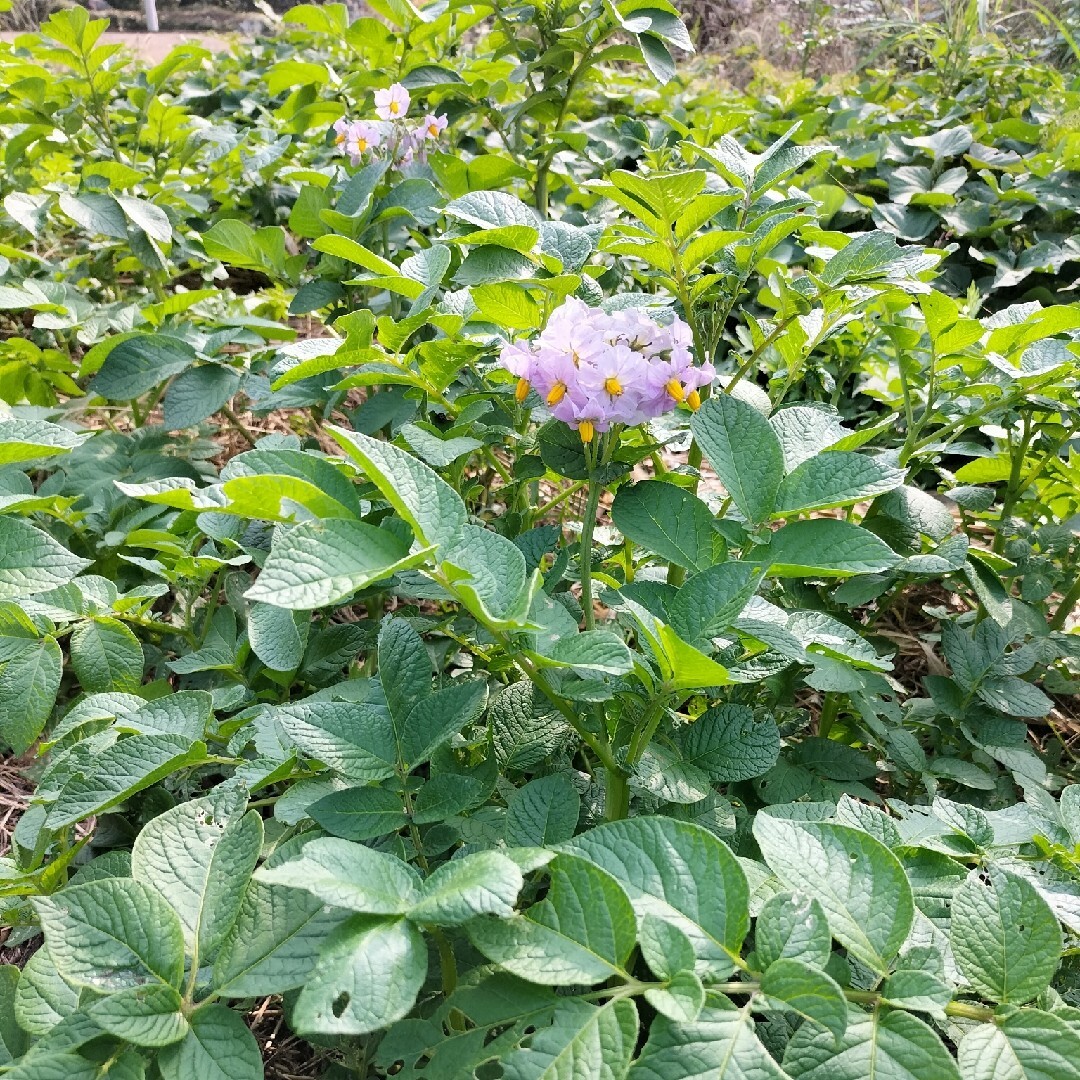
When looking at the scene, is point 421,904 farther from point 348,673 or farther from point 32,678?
point 348,673

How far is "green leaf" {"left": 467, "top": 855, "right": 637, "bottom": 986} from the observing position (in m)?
0.62

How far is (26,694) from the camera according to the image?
3.40 ft

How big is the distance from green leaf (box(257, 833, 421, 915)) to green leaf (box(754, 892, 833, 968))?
242 mm

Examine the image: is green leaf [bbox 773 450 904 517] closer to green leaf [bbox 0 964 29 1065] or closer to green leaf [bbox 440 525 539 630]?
green leaf [bbox 440 525 539 630]

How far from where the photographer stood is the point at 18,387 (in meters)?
1.86

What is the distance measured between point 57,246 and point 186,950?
2528mm

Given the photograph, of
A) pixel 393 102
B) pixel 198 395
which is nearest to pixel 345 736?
pixel 198 395

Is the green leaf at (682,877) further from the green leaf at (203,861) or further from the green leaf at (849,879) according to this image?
the green leaf at (203,861)

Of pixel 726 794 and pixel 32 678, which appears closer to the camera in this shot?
pixel 32 678

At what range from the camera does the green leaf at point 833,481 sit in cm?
84

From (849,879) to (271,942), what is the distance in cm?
42

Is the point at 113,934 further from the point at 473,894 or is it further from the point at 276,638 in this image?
the point at 276,638

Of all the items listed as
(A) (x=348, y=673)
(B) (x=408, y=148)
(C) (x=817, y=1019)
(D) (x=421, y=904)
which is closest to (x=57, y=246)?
(B) (x=408, y=148)

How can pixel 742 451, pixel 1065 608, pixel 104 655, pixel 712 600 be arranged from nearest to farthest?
pixel 712 600, pixel 742 451, pixel 104 655, pixel 1065 608
